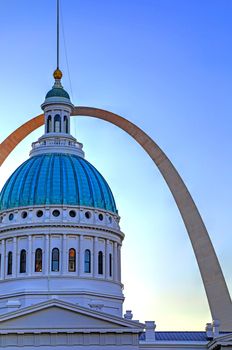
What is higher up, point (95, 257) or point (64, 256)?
point (95, 257)

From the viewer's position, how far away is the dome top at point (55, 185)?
286 feet

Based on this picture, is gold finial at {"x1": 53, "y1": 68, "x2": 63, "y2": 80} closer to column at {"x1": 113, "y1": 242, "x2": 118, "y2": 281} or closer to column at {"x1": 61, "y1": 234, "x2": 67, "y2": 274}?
column at {"x1": 113, "y1": 242, "x2": 118, "y2": 281}

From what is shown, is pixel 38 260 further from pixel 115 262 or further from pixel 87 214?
pixel 115 262

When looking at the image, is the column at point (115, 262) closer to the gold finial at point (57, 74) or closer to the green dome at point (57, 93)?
the green dome at point (57, 93)

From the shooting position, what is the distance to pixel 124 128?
296 feet

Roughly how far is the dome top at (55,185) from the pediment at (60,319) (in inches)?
598

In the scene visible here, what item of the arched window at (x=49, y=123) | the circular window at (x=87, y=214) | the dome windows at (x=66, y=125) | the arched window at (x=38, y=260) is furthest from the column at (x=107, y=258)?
the arched window at (x=49, y=123)

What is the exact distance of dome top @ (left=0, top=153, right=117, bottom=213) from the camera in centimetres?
8725

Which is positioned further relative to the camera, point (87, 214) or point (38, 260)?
point (87, 214)

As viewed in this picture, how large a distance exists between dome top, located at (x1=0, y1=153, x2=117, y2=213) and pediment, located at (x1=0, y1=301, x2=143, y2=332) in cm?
1518

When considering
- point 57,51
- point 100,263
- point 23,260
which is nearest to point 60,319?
point 23,260

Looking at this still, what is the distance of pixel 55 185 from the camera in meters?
87.4

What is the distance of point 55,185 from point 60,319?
17.1 metres

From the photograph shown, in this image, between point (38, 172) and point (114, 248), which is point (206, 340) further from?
point (38, 172)
